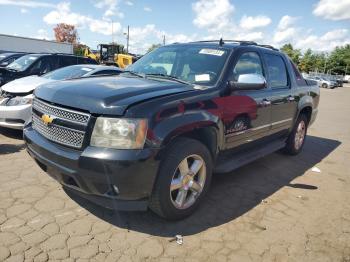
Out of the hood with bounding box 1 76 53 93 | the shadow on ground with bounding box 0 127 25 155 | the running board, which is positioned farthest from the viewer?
the hood with bounding box 1 76 53 93

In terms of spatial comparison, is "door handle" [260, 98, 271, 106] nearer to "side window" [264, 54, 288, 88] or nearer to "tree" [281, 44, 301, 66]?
"side window" [264, 54, 288, 88]

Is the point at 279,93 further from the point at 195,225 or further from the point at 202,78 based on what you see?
the point at 195,225

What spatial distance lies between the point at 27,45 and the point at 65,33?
6131 cm

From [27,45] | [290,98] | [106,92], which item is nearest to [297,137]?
[290,98]

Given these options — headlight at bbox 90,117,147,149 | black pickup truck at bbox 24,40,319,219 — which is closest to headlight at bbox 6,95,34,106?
black pickup truck at bbox 24,40,319,219

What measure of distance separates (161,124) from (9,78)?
278 inches

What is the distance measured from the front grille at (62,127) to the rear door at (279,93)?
2848mm

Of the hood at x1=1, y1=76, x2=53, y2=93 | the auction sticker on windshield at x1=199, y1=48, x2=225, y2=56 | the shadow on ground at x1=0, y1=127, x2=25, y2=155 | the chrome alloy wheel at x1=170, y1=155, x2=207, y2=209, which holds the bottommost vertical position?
the shadow on ground at x1=0, y1=127, x2=25, y2=155

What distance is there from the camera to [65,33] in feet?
305

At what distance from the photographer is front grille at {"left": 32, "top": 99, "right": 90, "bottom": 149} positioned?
3.11 metres

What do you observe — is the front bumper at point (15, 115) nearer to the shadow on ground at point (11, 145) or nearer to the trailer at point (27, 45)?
the shadow on ground at point (11, 145)

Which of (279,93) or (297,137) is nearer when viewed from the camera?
(279,93)

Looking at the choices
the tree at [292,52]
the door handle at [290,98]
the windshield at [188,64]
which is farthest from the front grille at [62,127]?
the tree at [292,52]

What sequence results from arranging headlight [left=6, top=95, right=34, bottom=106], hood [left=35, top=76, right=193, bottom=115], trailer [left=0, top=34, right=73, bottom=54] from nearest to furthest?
hood [left=35, top=76, right=193, bottom=115]
headlight [left=6, top=95, right=34, bottom=106]
trailer [left=0, top=34, right=73, bottom=54]
